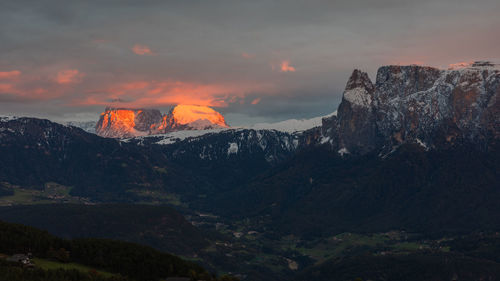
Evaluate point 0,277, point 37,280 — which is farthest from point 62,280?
point 0,277

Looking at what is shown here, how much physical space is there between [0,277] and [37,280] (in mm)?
12606

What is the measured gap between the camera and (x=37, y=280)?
194 m

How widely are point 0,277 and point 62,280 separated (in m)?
21.5

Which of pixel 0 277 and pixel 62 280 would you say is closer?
pixel 0 277

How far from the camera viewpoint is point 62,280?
199875mm

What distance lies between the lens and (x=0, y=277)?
186375 millimetres

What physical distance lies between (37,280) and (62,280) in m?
8.96

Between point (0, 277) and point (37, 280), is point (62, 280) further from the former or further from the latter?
point (0, 277)
